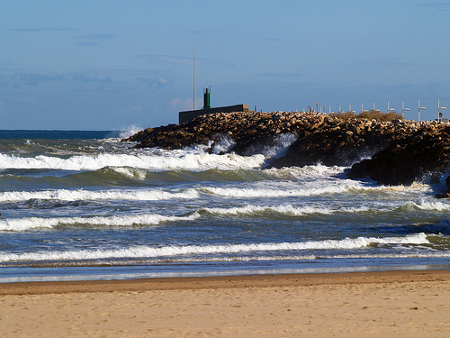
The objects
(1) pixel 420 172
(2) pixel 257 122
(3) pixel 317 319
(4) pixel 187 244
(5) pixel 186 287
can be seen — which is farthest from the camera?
(2) pixel 257 122

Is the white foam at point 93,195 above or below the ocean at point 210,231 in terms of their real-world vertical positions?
above

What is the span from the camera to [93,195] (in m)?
16.1

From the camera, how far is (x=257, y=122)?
139 feet

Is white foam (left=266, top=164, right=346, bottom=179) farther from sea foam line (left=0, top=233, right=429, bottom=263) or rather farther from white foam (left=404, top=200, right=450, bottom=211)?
sea foam line (left=0, top=233, right=429, bottom=263)

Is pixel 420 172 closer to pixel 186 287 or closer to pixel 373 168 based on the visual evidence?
pixel 373 168

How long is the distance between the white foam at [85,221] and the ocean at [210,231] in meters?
0.02

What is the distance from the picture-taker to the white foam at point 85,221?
35.5 ft

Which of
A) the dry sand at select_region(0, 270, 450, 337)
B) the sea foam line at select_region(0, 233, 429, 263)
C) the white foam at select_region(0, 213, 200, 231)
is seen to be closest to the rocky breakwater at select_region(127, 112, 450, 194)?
the sea foam line at select_region(0, 233, 429, 263)

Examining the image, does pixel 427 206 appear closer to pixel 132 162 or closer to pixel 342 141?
pixel 342 141

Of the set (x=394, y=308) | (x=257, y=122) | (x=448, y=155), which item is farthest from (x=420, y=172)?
(x=257, y=122)

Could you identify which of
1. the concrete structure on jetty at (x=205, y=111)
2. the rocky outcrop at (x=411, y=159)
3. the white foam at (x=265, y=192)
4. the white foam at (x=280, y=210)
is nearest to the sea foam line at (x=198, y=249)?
the white foam at (x=280, y=210)

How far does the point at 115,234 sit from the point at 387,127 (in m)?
23.1

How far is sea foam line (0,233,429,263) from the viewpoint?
8430mm

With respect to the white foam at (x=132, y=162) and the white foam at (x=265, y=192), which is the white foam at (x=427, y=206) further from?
the white foam at (x=132, y=162)
